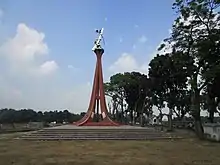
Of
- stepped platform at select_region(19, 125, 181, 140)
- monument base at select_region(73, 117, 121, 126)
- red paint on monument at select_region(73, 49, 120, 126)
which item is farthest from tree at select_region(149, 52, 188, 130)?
stepped platform at select_region(19, 125, 181, 140)

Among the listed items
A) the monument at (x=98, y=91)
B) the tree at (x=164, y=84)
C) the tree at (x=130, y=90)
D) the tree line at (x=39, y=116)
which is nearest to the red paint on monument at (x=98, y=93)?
the monument at (x=98, y=91)

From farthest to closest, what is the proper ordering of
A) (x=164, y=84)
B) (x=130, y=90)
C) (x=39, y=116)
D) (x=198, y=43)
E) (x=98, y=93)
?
(x=39, y=116) → (x=130, y=90) → (x=164, y=84) → (x=98, y=93) → (x=198, y=43)

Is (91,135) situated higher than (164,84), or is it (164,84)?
(164,84)

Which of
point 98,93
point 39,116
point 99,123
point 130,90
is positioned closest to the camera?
point 99,123

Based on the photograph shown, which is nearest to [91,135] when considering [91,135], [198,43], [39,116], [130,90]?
[91,135]

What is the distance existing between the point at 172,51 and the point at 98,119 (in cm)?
1713

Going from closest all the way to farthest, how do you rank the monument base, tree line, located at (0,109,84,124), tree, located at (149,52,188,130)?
the monument base
tree, located at (149,52,188,130)
tree line, located at (0,109,84,124)

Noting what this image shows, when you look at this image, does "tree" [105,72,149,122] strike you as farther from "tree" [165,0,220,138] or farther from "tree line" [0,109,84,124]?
"tree line" [0,109,84,124]

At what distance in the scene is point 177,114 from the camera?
49.4 meters

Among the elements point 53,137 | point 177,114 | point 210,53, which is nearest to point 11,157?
point 53,137

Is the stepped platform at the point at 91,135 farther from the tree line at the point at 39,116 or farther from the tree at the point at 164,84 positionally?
the tree line at the point at 39,116

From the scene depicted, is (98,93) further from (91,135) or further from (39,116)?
(39,116)

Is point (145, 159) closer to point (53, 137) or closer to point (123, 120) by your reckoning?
point (53, 137)

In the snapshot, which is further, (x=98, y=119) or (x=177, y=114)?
(x=177, y=114)
